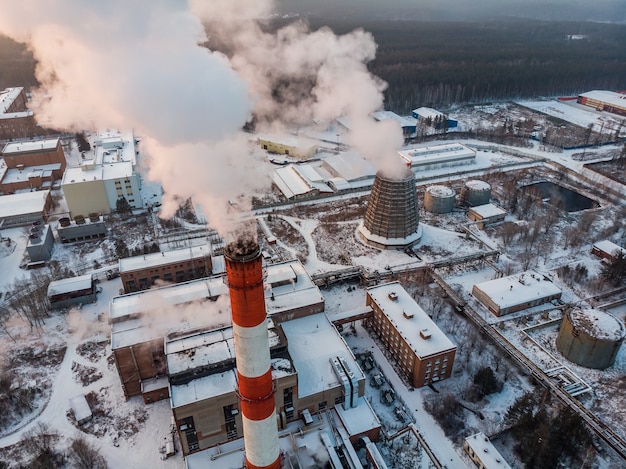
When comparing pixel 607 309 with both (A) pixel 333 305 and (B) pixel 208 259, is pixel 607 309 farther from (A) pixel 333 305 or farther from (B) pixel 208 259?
(B) pixel 208 259

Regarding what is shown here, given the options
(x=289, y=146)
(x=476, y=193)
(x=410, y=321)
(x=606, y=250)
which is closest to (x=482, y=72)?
(x=289, y=146)

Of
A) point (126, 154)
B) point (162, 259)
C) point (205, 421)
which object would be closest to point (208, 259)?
point (162, 259)

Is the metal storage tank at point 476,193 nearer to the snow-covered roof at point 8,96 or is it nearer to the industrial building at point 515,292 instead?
the industrial building at point 515,292

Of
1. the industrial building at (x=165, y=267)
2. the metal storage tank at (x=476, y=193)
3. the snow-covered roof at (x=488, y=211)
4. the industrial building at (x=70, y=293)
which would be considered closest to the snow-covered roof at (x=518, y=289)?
the snow-covered roof at (x=488, y=211)

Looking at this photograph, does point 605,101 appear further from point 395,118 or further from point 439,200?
point 439,200

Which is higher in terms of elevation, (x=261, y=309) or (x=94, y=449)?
(x=261, y=309)
